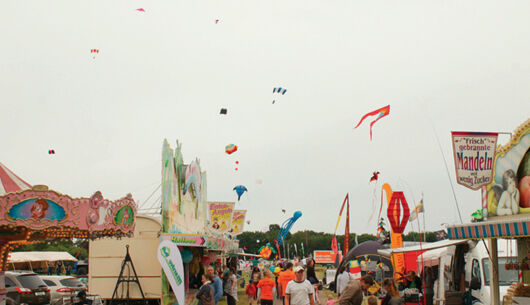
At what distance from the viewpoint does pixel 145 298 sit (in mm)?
16500

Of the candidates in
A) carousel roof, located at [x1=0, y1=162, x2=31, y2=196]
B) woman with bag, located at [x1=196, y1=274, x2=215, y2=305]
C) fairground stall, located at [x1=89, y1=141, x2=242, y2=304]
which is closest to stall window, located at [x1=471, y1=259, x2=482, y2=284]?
woman with bag, located at [x1=196, y1=274, x2=215, y2=305]

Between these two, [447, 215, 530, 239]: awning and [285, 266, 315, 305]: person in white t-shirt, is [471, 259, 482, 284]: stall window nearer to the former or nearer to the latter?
[447, 215, 530, 239]: awning

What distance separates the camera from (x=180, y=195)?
66.3 feet

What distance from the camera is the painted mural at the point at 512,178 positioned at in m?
10.6

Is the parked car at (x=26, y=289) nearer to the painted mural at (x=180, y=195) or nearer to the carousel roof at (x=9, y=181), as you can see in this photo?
the painted mural at (x=180, y=195)

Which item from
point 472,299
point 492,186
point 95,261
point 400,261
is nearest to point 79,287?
point 95,261

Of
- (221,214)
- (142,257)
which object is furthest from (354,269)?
(221,214)

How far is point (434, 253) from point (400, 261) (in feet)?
5.26

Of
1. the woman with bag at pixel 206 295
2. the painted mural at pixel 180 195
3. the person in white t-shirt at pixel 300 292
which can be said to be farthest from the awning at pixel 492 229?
the painted mural at pixel 180 195

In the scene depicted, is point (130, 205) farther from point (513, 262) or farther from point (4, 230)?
point (513, 262)

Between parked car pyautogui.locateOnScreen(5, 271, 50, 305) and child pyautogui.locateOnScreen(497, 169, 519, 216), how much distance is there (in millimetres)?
14553

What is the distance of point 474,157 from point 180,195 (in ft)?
40.6

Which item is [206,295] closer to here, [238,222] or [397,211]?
[397,211]

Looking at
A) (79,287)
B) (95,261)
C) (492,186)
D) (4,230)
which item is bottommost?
(79,287)
